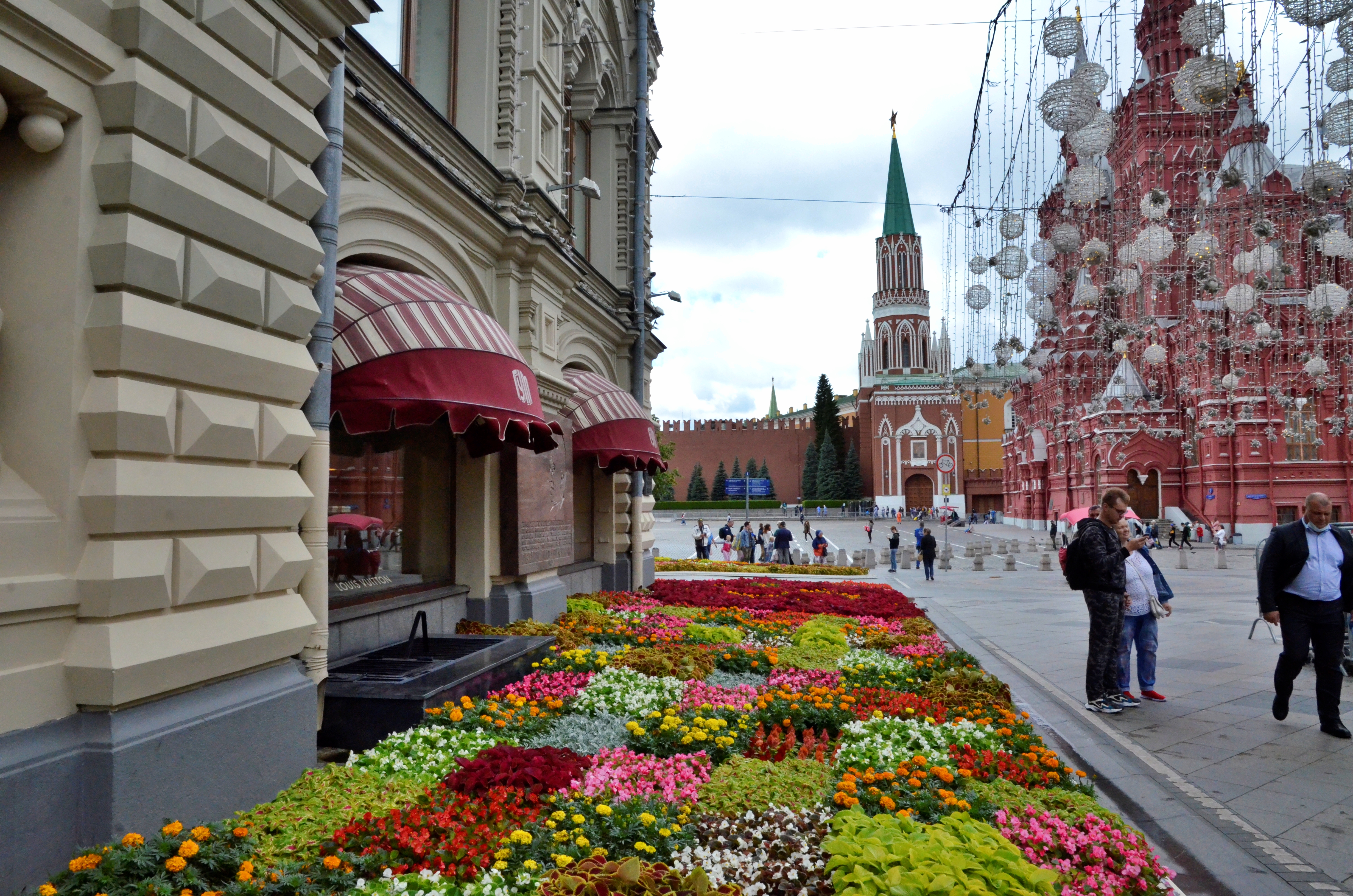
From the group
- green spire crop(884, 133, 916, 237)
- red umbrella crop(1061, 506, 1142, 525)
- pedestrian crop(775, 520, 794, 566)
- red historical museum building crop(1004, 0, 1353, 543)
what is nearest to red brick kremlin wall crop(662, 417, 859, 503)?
green spire crop(884, 133, 916, 237)

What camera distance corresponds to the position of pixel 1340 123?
10547mm

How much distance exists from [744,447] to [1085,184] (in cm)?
8320

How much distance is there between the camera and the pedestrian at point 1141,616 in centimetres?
838

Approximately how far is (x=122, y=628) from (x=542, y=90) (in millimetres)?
9834

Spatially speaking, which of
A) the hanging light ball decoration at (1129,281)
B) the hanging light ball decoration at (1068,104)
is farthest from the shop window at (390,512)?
the hanging light ball decoration at (1129,281)

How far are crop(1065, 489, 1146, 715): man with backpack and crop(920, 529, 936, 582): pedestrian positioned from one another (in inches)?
602

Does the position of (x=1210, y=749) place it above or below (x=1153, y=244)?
below

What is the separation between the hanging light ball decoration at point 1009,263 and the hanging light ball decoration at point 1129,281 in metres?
2.30

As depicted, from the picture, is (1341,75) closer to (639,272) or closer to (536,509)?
(536,509)

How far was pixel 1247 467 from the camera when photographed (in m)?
41.0

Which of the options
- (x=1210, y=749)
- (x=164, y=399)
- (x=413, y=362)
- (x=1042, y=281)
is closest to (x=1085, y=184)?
(x=1042, y=281)

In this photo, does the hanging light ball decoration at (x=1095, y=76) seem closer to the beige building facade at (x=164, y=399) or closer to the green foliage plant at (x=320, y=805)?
the beige building facade at (x=164, y=399)

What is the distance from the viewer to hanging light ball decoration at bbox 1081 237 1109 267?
15.1 metres

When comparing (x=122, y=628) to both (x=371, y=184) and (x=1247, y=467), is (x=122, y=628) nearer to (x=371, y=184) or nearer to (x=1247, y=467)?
(x=371, y=184)
